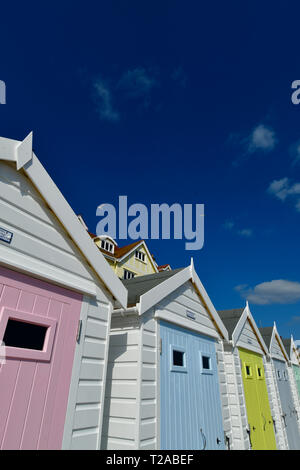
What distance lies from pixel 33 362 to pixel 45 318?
1.46ft

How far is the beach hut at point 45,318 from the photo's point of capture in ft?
8.51

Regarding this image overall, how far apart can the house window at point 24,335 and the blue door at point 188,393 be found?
247 cm

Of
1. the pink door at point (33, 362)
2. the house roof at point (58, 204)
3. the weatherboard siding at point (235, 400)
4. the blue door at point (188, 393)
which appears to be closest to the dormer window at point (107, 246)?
the weatherboard siding at point (235, 400)

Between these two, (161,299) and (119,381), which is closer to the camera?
(119,381)

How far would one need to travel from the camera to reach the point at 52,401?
2.83m

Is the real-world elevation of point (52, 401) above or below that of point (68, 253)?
below

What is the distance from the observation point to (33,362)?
2.73 metres

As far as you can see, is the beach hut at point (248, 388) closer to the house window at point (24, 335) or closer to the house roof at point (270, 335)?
the house roof at point (270, 335)

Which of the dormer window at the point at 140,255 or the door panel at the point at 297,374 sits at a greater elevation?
the dormer window at the point at 140,255

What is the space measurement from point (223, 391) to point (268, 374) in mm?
4940

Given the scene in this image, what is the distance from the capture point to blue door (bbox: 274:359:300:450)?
1055 centimetres
